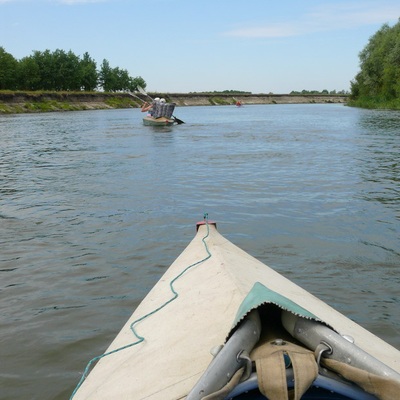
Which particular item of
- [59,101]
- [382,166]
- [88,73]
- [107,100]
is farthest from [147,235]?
[88,73]

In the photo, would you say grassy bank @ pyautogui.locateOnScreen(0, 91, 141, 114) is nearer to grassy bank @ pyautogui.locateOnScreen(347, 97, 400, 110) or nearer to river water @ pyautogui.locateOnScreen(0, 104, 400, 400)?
grassy bank @ pyautogui.locateOnScreen(347, 97, 400, 110)

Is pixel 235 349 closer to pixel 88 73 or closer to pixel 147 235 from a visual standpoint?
pixel 147 235

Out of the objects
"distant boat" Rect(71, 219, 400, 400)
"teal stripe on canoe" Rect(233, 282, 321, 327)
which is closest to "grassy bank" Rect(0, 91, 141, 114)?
"distant boat" Rect(71, 219, 400, 400)

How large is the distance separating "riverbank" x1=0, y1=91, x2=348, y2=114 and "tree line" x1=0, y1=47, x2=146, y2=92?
56.9 feet

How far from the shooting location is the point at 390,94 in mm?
64812

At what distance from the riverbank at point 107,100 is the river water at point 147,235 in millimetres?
61192

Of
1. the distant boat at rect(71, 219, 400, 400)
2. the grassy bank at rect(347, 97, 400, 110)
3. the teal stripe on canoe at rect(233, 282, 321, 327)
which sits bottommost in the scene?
the grassy bank at rect(347, 97, 400, 110)

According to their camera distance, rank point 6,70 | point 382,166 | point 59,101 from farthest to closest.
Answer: point 6,70, point 59,101, point 382,166

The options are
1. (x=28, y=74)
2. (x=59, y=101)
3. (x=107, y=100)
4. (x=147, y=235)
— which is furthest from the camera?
(x=28, y=74)

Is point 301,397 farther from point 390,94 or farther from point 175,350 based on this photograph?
point 390,94

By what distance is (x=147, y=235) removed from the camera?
9.87m

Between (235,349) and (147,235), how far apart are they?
7.14 m

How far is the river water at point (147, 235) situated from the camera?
6.15 metres

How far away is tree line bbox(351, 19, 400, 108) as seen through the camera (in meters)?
63.5
